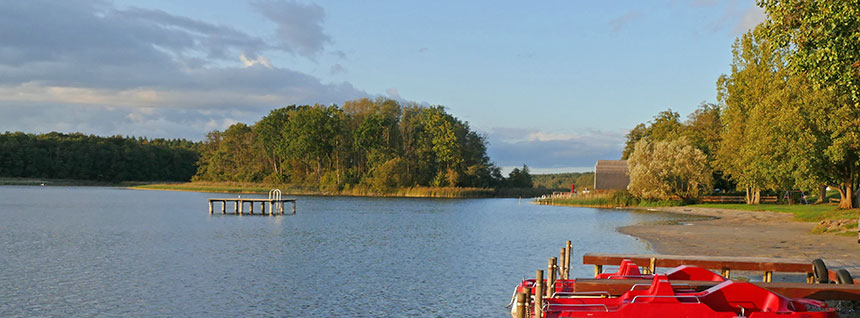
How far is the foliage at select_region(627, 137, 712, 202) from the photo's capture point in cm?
6025

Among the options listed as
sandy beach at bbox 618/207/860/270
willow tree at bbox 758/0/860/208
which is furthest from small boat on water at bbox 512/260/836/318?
willow tree at bbox 758/0/860/208

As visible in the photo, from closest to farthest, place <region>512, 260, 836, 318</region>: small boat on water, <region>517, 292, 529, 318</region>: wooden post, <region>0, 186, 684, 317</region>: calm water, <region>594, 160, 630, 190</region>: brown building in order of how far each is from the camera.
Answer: <region>517, 292, 529, 318</region>: wooden post
<region>512, 260, 836, 318</region>: small boat on water
<region>0, 186, 684, 317</region>: calm water
<region>594, 160, 630, 190</region>: brown building

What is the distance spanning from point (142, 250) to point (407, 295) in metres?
14.7

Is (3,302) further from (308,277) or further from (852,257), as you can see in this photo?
(852,257)

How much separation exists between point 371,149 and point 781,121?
66.2 metres

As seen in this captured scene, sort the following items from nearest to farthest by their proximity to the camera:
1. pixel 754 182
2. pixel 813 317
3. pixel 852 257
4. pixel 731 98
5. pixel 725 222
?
1. pixel 813 317
2. pixel 852 257
3. pixel 725 222
4. pixel 754 182
5. pixel 731 98

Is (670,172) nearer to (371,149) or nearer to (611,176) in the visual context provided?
(611,176)

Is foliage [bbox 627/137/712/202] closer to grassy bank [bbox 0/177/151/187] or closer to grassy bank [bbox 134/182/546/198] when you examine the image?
grassy bank [bbox 134/182/546/198]

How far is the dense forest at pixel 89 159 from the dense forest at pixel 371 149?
94.6ft

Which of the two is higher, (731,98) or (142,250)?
(731,98)

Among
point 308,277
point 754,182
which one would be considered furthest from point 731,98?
point 308,277

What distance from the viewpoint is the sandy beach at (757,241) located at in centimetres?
2109

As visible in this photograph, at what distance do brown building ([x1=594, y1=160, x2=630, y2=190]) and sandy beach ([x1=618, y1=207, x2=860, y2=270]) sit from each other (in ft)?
94.4

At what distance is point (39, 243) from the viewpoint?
29.4m
